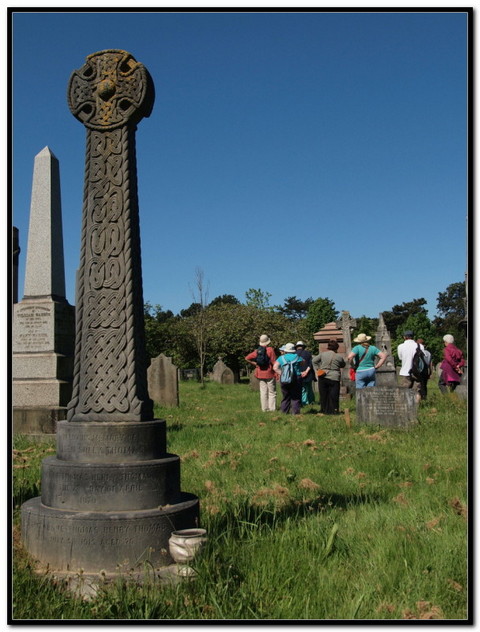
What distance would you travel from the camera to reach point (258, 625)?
2.88 m

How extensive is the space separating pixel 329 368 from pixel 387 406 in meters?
2.57

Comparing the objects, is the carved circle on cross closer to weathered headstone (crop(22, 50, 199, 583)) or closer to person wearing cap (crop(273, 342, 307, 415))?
weathered headstone (crop(22, 50, 199, 583))

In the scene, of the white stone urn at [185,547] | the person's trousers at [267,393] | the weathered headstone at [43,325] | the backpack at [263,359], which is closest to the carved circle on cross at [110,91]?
the white stone urn at [185,547]

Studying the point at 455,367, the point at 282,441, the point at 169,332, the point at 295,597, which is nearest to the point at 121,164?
the point at 295,597

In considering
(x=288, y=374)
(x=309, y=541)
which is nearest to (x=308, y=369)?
(x=288, y=374)

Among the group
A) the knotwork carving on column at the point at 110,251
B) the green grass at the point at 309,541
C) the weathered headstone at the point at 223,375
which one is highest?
the knotwork carving on column at the point at 110,251

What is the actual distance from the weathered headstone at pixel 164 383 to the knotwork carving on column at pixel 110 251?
11.6m

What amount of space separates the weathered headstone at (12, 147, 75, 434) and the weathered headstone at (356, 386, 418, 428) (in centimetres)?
529

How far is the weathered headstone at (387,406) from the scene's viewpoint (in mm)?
10180

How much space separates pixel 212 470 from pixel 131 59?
4.21 meters

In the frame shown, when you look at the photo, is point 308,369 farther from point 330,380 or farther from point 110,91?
point 110,91

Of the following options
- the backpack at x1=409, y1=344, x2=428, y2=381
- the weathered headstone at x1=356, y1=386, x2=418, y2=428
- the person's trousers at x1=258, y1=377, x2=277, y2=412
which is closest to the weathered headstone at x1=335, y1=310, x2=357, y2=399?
the backpack at x1=409, y1=344, x2=428, y2=381

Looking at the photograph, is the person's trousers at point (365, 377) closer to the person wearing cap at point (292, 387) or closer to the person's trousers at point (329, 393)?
the person's trousers at point (329, 393)

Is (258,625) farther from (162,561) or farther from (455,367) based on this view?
(455,367)
